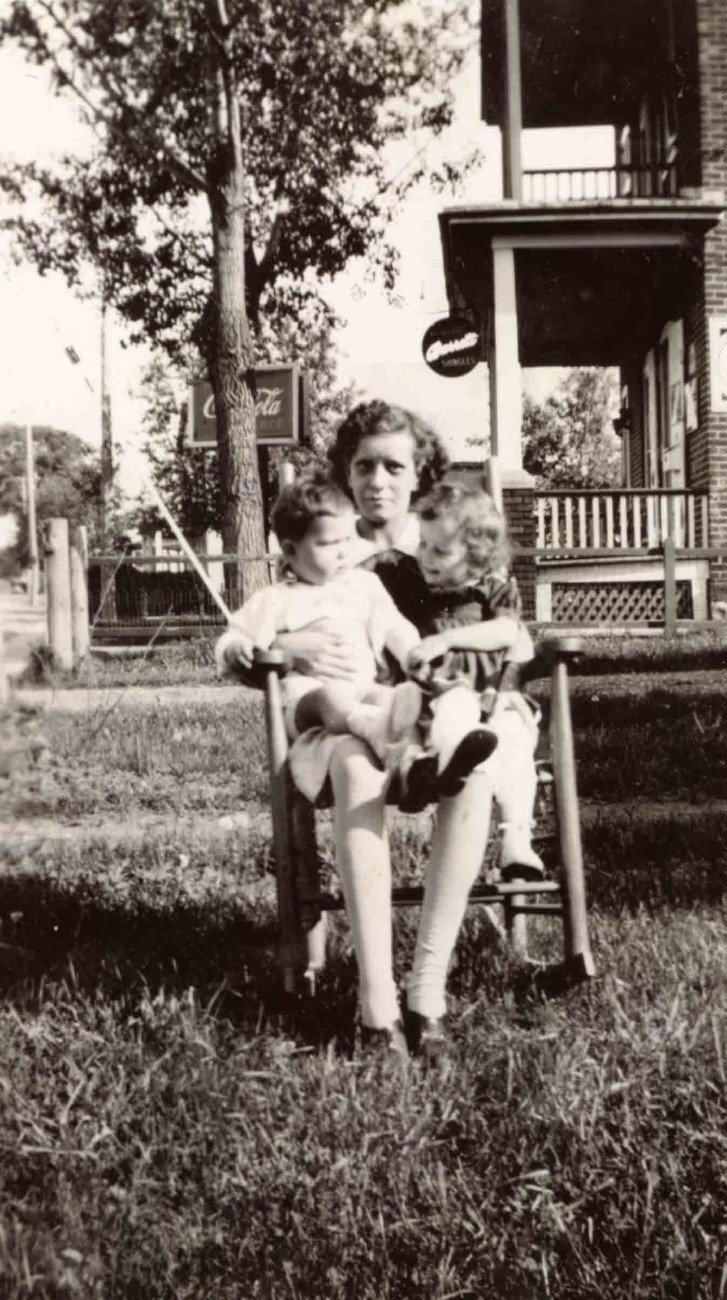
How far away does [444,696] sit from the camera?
2.55 m

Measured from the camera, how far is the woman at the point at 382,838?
7.73ft

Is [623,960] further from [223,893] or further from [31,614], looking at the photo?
[31,614]

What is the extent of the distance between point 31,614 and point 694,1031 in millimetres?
1276

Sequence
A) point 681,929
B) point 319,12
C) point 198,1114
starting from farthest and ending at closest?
point 319,12, point 681,929, point 198,1114

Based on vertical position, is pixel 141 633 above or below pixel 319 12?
below

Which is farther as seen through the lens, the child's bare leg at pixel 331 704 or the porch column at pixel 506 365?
the porch column at pixel 506 365

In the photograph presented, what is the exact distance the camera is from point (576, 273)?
13.5m

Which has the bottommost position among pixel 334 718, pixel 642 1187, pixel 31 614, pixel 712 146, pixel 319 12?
pixel 642 1187

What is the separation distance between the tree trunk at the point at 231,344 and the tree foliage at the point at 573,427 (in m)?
38.3

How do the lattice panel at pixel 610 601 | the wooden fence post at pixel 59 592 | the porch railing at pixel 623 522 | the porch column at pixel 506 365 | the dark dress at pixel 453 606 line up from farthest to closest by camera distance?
the lattice panel at pixel 610 601, the porch railing at pixel 623 522, the porch column at pixel 506 365, the wooden fence post at pixel 59 592, the dark dress at pixel 453 606

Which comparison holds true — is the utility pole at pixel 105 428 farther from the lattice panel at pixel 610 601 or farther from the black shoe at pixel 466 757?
the lattice panel at pixel 610 601

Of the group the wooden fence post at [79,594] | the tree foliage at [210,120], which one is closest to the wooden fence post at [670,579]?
the wooden fence post at [79,594]

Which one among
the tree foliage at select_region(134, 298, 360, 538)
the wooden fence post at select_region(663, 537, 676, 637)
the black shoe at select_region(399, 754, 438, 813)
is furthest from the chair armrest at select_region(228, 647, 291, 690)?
the wooden fence post at select_region(663, 537, 676, 637)

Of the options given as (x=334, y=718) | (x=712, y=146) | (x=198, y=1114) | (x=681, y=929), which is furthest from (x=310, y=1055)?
(x=712, y=146)
